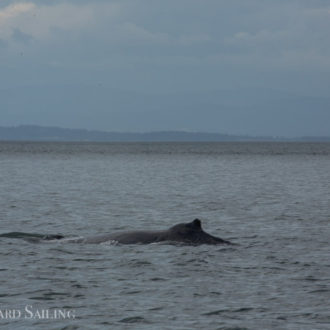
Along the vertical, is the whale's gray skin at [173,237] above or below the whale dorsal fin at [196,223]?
below

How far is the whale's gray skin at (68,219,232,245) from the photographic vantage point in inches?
874

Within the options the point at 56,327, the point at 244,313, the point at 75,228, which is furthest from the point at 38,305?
the point at 75,228

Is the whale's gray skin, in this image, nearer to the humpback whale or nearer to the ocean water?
the humpback whale

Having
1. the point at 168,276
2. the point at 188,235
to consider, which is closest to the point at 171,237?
the point at 188,235

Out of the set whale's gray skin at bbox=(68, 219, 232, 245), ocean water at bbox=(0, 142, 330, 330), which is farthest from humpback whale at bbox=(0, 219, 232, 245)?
ocean water at bbox=(0, 142, 330, 330)

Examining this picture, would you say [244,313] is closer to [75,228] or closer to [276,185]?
[75,228]

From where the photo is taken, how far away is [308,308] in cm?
1568

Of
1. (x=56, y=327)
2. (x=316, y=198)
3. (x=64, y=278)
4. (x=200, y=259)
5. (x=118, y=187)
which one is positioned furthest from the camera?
(x=118, y=187)

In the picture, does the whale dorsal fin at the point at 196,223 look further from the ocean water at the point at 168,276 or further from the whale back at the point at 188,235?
the ocean water at the point at 168,276

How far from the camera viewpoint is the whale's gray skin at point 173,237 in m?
22.2

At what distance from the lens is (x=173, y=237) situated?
73.6ft

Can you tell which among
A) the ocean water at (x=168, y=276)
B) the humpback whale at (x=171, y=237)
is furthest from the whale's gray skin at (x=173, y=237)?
the ocean water at (x=168, y=276)

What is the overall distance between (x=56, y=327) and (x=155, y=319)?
1680 millimetres

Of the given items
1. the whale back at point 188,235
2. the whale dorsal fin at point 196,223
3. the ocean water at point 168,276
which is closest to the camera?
the ocean water at point 168,276
